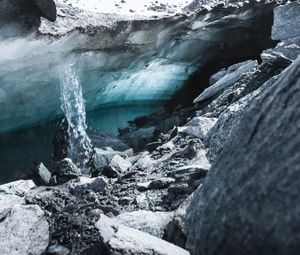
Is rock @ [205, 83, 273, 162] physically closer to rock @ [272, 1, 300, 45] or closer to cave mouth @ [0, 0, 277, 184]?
rock @ [272, 1, 300, 45]

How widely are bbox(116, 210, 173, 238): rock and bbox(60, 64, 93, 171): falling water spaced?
3078 mm

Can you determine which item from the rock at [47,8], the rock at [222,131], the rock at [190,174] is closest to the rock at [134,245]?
the rock at [190,174]

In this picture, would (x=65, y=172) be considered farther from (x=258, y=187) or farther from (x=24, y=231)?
(x=258, y=187)

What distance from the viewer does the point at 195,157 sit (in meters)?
4.18

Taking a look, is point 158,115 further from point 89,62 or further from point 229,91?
point 229,91

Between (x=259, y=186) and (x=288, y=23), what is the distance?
19.8ft

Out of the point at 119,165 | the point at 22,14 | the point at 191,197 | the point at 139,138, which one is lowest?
the point at 139,138

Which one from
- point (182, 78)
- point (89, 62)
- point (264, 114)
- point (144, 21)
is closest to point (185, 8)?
point (144, 21)

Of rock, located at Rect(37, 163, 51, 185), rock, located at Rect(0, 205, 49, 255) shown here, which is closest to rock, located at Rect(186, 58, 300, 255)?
rock, located at Rect(0, 205, 49, 255)

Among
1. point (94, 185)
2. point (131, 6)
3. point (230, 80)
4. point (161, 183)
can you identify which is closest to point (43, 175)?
point (94, 185)

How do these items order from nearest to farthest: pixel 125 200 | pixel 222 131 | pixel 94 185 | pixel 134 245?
pixel 134 245, pixel 125 200, pixel 94 185, pixel 222 131

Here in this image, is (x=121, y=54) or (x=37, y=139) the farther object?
(x=37, y=139)

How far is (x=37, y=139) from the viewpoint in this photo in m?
8.93

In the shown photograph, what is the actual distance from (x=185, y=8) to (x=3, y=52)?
401cm
